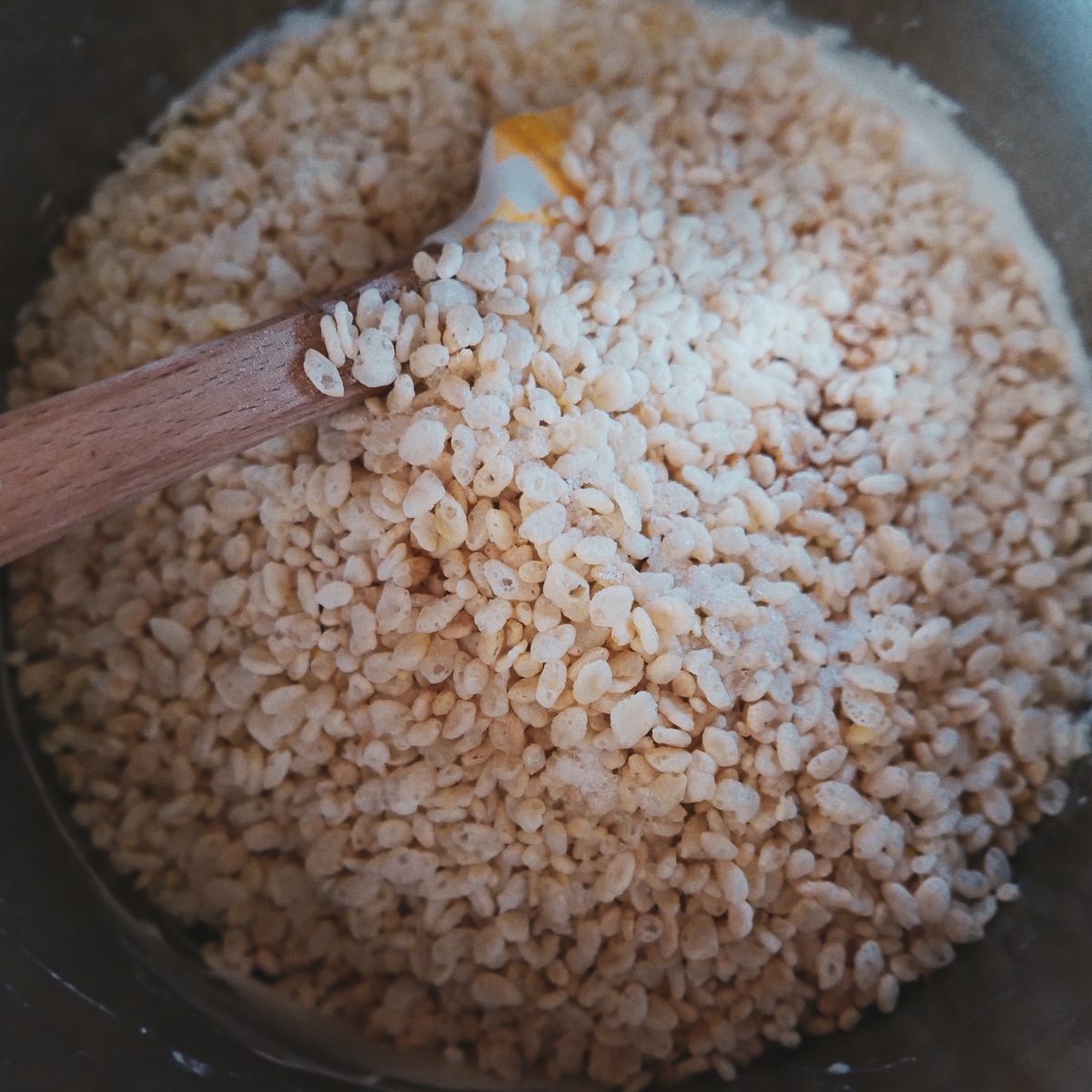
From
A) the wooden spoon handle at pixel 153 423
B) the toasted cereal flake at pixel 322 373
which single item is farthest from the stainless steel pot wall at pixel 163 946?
the toasted cereal flake at pixel 322 373

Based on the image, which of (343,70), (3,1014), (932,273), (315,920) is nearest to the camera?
(3,1014)

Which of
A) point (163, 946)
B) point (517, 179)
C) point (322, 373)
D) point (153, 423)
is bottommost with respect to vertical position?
point (163, 946)

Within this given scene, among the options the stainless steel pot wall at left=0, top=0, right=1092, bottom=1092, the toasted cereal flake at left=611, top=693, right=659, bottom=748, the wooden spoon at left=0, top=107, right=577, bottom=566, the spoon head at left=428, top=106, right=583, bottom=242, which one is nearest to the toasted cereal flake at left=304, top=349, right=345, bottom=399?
the wooden spoon at left=0, top=107, right=577, bottom=566

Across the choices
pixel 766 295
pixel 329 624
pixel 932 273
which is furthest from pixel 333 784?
pixel 932 273

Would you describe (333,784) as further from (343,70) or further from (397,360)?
(343,70)

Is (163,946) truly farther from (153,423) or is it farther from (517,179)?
(517,179)

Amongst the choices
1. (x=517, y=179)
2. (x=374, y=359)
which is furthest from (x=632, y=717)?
(x=517, y=179)

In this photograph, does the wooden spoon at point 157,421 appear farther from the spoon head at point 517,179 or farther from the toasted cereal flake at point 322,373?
the spoon head at point 517,179
